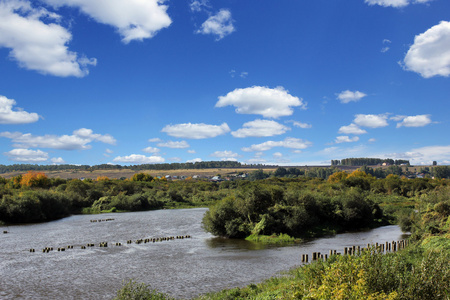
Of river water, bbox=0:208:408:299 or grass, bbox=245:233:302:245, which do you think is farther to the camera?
grass, bbox=245:233:302:245

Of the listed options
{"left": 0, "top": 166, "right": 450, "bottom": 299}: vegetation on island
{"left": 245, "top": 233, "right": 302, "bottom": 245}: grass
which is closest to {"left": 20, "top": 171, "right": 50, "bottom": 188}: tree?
{"left": 0, "top": 166, "right": 450, "bottom": 299}: vegetation on island

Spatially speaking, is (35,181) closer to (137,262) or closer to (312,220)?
(137,262)

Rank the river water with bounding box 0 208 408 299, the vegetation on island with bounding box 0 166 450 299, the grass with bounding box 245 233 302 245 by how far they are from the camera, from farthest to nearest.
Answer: the grass with bounding box 245 233 302 245 < the river water with bounding box 0 208 408 299 < the vegetation on island with bounding box 0 166 450 299

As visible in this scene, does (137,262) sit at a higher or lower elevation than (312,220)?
lower

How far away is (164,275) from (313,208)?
28.9 meters

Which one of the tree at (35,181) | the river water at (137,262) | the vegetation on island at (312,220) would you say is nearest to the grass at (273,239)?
the vegetation on island at (312,220)

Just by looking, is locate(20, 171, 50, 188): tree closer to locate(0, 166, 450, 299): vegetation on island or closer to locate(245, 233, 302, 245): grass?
locate(0, 166, 450, 299): vegetation on island

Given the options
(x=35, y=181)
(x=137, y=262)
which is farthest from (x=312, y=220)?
(x=35, y=181)

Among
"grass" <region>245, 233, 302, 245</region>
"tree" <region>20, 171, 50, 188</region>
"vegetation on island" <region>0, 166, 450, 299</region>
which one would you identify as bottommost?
"grass" <region>245, 233, 302, 245</region>

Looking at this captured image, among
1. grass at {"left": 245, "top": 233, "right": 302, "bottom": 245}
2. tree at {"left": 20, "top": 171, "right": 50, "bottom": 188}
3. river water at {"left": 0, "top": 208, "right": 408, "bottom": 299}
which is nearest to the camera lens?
river water at {"left": 0, "top": 208, "right": 408, "bottom": 299}

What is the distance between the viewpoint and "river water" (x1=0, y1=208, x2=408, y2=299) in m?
22.2

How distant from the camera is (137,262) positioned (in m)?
29.5

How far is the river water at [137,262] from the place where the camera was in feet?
72.9

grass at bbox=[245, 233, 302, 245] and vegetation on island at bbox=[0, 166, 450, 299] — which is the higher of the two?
vegetation on island at bbox=[0, 166, 450, 299]
